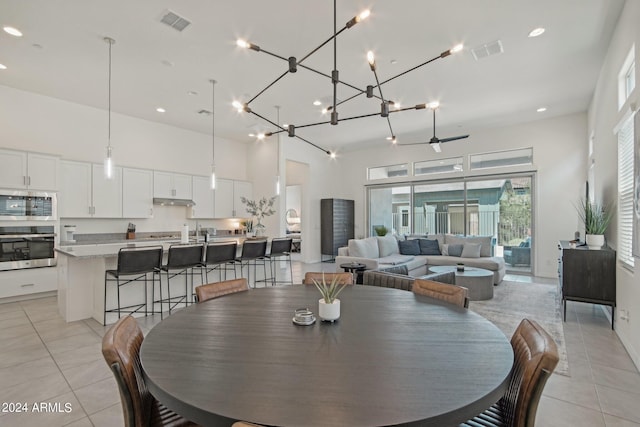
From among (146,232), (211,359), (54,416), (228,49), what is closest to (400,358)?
(211,359)

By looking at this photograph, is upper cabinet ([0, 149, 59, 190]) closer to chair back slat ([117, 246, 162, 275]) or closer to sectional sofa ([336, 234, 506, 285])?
chair back slat ([117, 246, 162, 275])

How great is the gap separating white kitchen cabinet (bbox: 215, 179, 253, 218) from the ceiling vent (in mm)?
5937

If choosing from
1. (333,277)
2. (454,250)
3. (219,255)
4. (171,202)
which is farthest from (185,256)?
(454,250)

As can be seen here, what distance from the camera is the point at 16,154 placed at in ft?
15.4

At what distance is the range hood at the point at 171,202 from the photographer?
6.54 meters

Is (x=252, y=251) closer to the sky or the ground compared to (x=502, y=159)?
closer to the ground

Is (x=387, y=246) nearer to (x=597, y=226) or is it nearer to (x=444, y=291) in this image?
(x=597, y=226)

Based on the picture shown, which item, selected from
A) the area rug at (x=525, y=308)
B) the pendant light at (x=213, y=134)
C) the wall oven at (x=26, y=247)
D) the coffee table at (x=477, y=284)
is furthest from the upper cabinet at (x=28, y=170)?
the area rug at (x=525, y=308)

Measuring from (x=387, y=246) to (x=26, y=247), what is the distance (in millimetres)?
6471

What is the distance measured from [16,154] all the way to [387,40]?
5.60 metres

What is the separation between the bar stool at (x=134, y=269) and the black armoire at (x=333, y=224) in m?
5.52

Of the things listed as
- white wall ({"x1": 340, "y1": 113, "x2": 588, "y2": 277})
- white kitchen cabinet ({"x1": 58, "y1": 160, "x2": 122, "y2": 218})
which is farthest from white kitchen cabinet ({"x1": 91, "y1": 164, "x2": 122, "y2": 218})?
white wall ({"x1": 340, "y1": 113, "x2": 588, "y2": 277})

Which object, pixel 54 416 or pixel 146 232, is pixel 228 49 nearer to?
pixel 54 416

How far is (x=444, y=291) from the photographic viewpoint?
2090 millimetres
